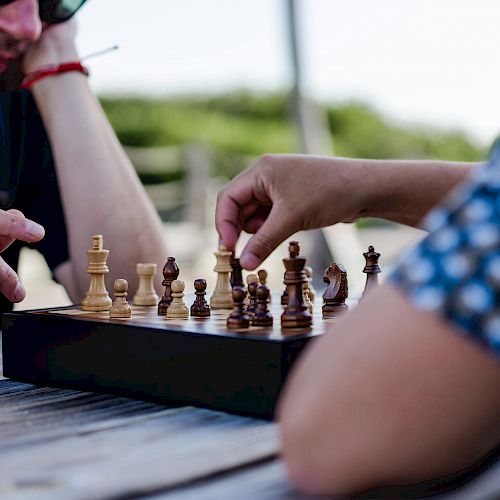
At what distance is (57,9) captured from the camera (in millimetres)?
2148

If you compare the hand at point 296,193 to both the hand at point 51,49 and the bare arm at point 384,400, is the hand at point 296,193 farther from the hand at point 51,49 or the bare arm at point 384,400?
the hand at point 51,49

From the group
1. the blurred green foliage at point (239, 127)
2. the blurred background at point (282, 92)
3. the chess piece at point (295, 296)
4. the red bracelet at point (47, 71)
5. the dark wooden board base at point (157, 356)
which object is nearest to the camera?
the dark wooden board base at point (157, 356)

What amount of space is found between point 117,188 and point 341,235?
2486 millimetres

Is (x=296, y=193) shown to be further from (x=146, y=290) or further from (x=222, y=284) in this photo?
(x=146, y=290)

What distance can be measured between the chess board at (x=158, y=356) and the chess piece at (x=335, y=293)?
3 cm

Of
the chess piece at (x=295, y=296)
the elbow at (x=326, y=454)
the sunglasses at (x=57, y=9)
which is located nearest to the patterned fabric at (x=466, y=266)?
the elbow at (x=326, y=454)

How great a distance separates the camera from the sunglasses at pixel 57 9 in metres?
2.10

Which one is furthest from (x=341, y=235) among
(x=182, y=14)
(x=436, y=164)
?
(x=182, y=14)

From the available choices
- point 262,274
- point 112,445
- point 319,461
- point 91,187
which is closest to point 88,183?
point 91,187

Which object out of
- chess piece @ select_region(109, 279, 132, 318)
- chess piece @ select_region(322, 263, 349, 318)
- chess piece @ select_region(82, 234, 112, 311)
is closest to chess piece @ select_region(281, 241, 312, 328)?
chess piece @ select_region(322, 263, 349, 318)

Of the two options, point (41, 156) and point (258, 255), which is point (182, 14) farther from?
point (258, 255)

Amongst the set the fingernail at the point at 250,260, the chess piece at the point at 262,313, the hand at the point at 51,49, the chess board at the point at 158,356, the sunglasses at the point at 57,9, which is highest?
the sunglasses at the point at 57,9

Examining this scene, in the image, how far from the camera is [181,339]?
3.41 ft

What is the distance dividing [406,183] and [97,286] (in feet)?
2.08
